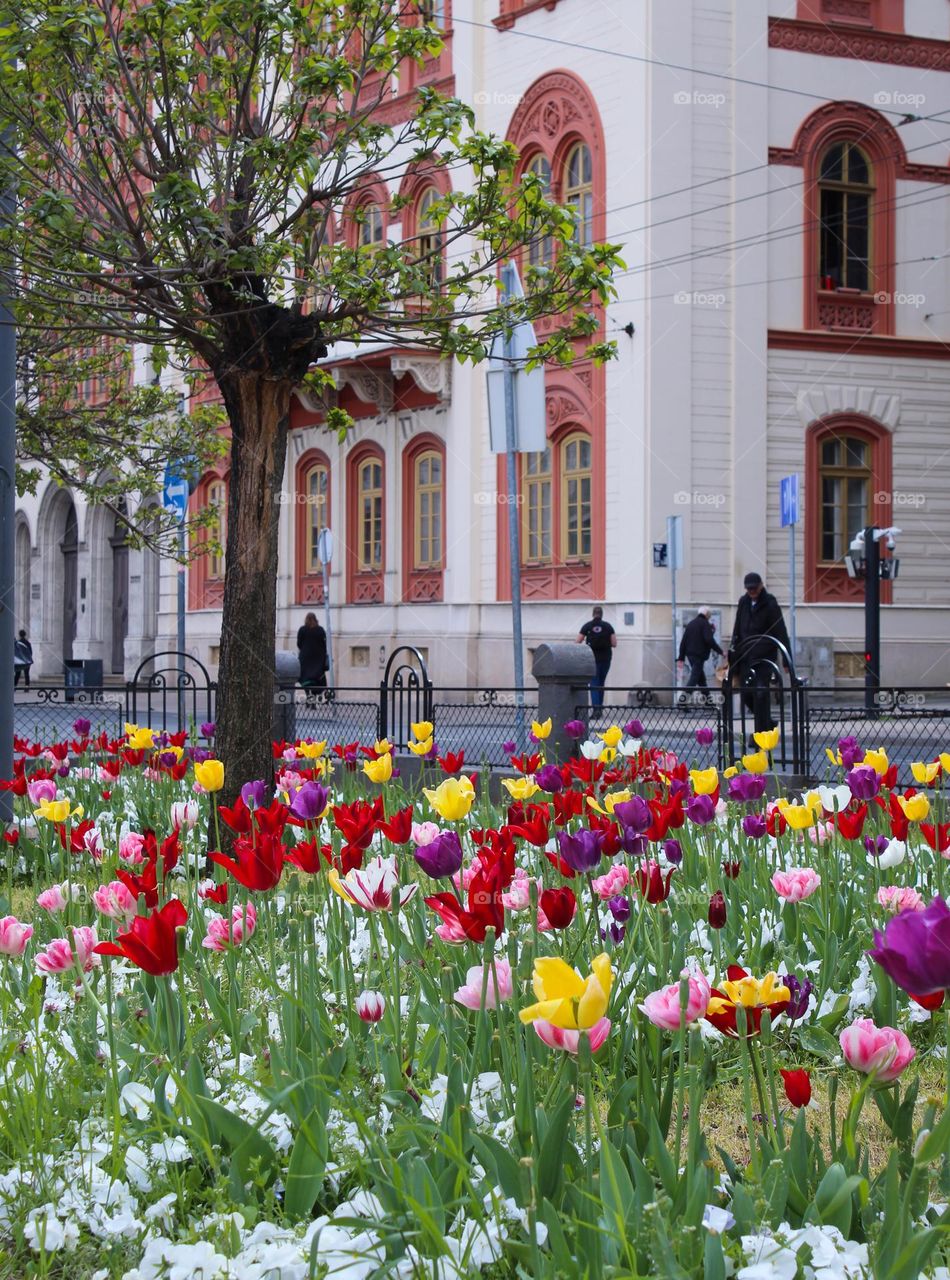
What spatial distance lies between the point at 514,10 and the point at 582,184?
11.1ft

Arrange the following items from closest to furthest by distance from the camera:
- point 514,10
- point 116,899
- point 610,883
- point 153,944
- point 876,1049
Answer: point 876,1049 → point 153,944 → point 116,899 → point 610,883 → point 514,10

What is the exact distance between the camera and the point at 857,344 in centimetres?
2559

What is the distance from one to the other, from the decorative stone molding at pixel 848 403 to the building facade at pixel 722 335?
50mm

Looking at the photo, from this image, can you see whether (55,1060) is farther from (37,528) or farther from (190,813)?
(37,528)

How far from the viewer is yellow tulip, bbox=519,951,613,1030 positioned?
81.9 inches

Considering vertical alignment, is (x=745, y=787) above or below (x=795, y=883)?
above

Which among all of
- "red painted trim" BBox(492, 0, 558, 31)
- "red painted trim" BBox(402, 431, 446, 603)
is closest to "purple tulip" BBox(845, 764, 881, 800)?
"red painted trim" BBox(492, 0, 558, 31)

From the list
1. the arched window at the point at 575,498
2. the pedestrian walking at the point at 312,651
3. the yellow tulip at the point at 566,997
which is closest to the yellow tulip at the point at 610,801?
the yellow tulip at the point at 566,997

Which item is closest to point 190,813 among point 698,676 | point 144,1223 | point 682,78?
point 144,1223

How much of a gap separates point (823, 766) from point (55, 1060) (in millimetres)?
7709

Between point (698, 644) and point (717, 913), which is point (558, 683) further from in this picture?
point (698, 644)

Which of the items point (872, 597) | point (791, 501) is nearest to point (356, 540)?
point (791, 501)

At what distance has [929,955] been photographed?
1.96 metres

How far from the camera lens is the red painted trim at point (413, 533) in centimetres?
2881
